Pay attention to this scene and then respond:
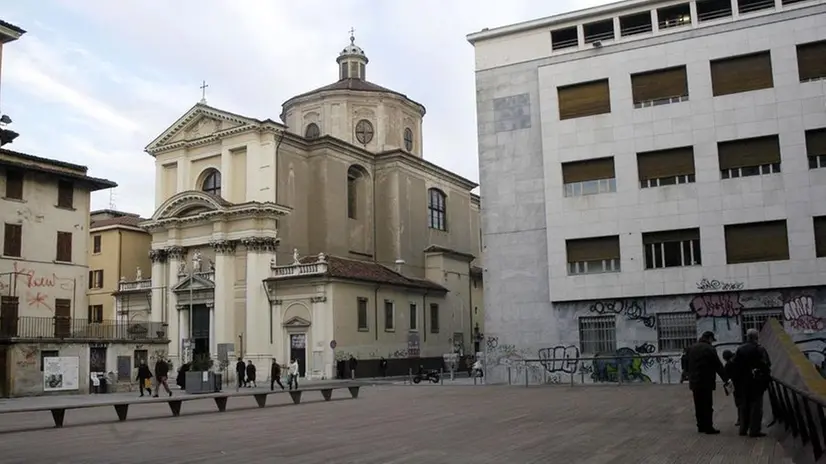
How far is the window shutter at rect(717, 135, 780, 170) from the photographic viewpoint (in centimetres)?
3173

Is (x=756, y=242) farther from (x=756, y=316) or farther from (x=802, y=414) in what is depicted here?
(x=802, y=414)

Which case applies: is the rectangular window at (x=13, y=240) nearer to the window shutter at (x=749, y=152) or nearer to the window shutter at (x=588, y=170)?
the window shutter at (x=588, y=170)

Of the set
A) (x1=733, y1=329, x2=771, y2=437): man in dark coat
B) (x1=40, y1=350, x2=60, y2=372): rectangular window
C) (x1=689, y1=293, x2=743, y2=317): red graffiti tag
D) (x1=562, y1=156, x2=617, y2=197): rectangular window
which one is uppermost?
(x1=562, y1=156, x2=617, y2=197): rectangular window

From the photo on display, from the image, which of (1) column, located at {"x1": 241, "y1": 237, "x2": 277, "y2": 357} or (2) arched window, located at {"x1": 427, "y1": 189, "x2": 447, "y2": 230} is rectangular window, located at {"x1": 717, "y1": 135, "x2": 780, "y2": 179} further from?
(2) arched window, located at {"x1": 427, "y1": 189, "x2": 447, "y2": 230}

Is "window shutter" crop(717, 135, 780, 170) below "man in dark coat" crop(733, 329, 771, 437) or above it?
above

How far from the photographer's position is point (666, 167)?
33.5 metres

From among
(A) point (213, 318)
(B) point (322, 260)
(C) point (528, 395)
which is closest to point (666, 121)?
(C) point (528, 395)

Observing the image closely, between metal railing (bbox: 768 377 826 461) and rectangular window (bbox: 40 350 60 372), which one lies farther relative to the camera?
rectangular window (bbox: 40 350 60 372)

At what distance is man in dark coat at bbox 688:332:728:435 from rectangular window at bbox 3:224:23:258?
108 ft

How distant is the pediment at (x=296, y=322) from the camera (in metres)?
47.9

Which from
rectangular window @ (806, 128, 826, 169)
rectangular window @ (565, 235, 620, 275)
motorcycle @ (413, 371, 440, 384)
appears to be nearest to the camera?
rectangular window @ (806, 128, 826, 169)

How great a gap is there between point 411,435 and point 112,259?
4895 centimetres

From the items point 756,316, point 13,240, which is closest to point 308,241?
point 13,240

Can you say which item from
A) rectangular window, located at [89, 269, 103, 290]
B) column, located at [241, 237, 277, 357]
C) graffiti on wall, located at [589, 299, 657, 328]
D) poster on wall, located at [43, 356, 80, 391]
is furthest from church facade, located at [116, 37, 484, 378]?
graffiti on wall, located at [589, 299, 657, 328]
